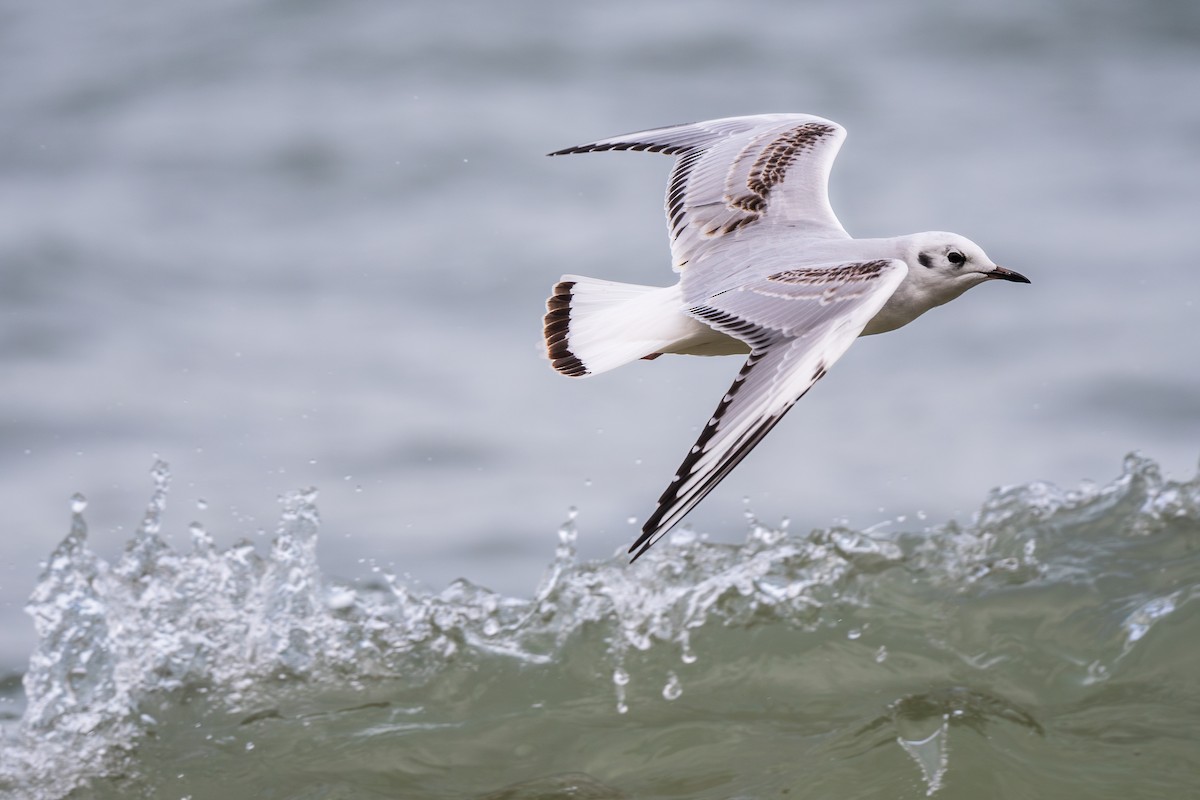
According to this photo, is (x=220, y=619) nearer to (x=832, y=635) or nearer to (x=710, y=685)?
(x=710, y=685)

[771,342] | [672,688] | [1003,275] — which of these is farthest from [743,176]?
[672,688]

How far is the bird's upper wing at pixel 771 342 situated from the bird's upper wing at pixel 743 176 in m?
0.45

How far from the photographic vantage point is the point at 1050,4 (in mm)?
9211

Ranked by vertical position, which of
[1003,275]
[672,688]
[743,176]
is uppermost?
[743,176]

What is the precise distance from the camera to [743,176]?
3.91m

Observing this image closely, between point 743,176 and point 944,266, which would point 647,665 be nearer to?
point 743,176

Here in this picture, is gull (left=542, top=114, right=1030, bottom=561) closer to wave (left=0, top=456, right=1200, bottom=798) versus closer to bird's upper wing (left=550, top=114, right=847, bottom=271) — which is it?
bird's upper wing (left=550, top=114, right=847, bottom=271)

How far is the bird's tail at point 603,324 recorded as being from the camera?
3.31 metres

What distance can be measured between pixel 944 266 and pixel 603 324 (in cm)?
75

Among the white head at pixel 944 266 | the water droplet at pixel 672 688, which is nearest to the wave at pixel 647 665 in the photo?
the water droplet at pixel 672 688

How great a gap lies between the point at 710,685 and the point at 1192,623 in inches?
58.9

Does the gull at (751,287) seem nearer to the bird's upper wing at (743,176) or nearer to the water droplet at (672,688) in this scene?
the bird's upper wing at (743,176)

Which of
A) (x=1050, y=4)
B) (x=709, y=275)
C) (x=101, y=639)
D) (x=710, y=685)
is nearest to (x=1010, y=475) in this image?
(x=710, y=685)

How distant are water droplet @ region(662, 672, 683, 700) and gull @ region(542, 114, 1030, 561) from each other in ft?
4.67
